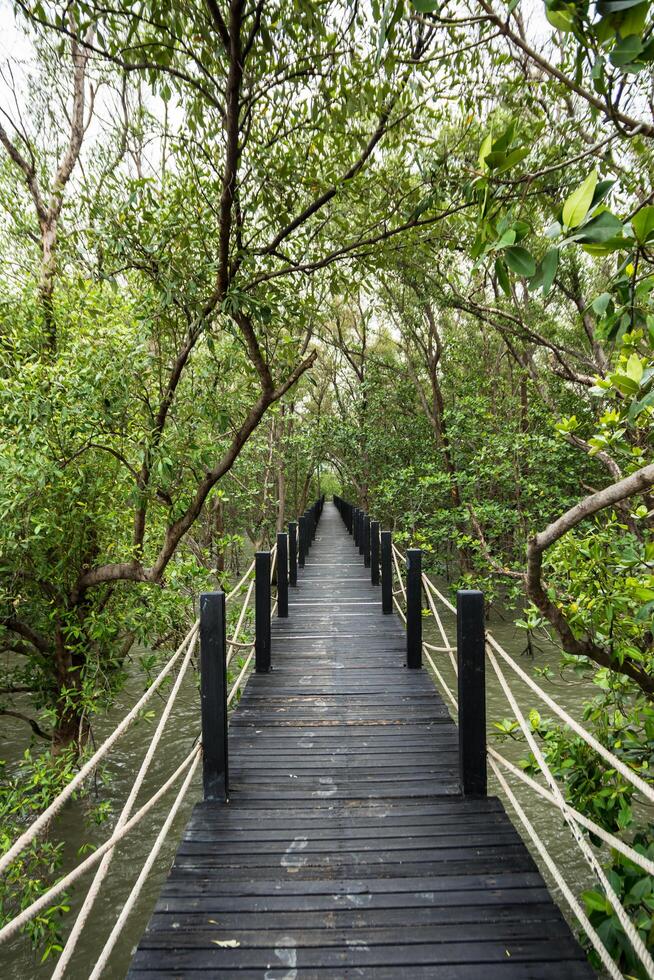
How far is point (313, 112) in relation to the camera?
4516 mm

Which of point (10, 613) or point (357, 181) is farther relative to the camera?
point (10, 613)

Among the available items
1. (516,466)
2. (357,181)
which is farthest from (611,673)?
(516,466)

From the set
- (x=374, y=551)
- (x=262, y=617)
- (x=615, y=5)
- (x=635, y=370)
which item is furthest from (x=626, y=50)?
(x=374, y=551)

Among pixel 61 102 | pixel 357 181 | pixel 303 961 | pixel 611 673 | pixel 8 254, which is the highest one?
pixel 61 102

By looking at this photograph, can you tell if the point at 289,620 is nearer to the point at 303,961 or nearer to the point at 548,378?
the point at 303,961

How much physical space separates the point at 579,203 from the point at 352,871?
2.96 m

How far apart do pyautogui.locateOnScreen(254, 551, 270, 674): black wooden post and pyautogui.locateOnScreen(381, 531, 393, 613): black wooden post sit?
267 cm

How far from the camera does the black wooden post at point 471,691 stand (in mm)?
3359

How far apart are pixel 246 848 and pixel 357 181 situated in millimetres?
5142

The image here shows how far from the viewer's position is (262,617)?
604cm

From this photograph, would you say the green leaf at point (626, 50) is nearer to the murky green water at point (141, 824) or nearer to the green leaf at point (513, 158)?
the green leaf at point (513, 158)

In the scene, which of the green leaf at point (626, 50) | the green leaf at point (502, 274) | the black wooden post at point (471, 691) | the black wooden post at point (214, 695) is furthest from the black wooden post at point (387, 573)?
the green leaf at point (626, 50)

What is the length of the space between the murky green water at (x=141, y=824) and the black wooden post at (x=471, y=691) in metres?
4.30

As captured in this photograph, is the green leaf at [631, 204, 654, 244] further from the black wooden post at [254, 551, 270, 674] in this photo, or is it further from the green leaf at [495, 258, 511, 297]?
the black wooden post at [254, 551, 270, 674]
